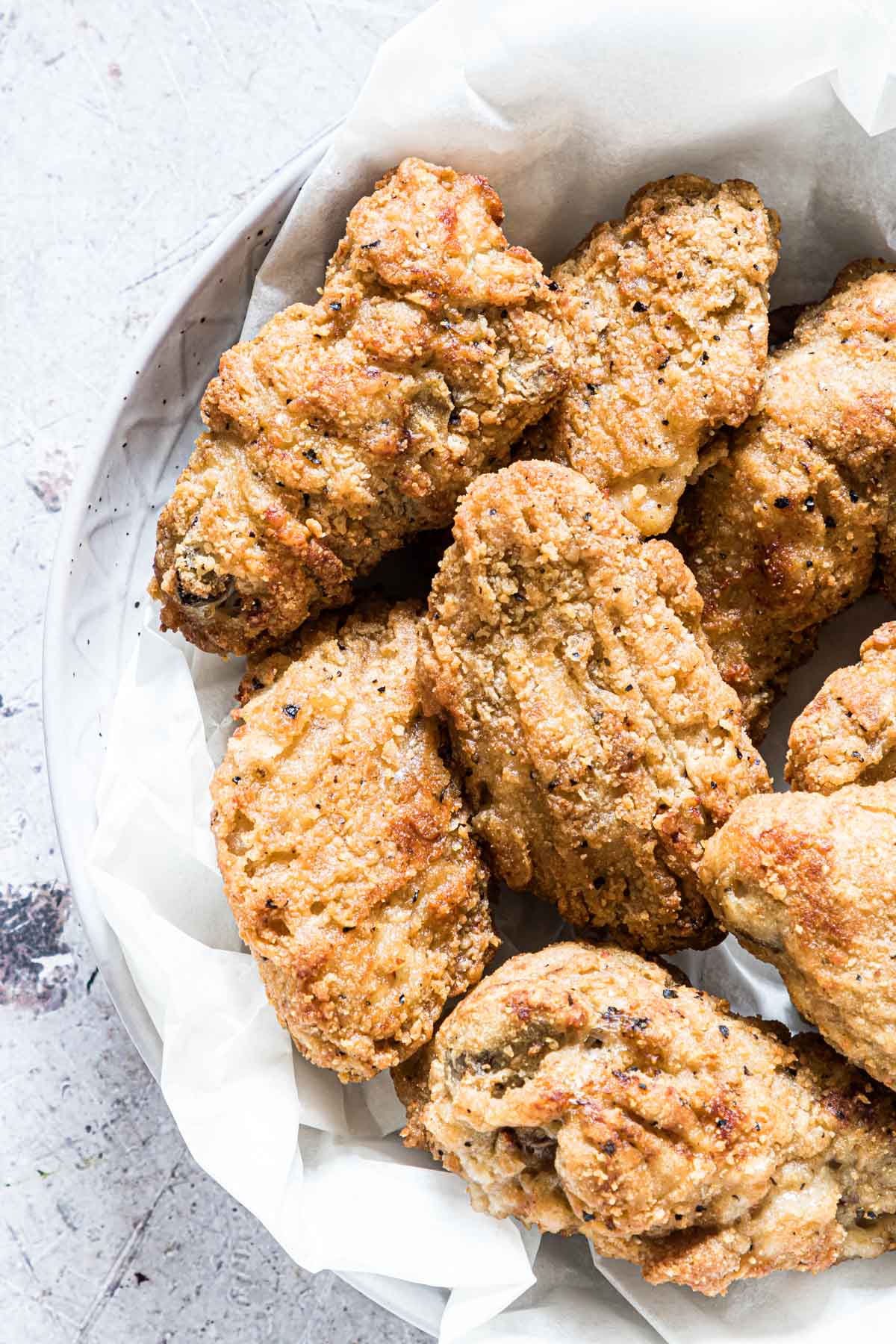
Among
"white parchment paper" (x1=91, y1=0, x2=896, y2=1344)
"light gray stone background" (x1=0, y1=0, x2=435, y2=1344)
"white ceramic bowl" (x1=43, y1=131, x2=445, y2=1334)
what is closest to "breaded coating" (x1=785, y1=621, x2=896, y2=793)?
"white parchment paper" (x1=91, y1=0, x2=896, y2=1344)

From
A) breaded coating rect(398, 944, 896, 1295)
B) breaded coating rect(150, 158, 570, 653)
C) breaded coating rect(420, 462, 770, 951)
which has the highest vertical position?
breaded coating rect(150, 158, 570, 653)

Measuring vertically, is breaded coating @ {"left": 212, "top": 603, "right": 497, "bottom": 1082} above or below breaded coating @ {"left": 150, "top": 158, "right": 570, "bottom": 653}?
below

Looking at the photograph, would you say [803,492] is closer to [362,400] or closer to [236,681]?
[362,400]

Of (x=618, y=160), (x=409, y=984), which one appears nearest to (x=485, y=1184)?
(x=409, y=984)

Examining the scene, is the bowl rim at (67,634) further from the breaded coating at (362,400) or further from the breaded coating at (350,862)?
the breaded coating at (350,862)

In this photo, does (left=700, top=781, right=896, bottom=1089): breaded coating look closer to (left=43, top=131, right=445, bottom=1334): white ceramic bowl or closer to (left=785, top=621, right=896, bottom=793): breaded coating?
(left=785, top=621, right=896, bottom=793): breaded coating
